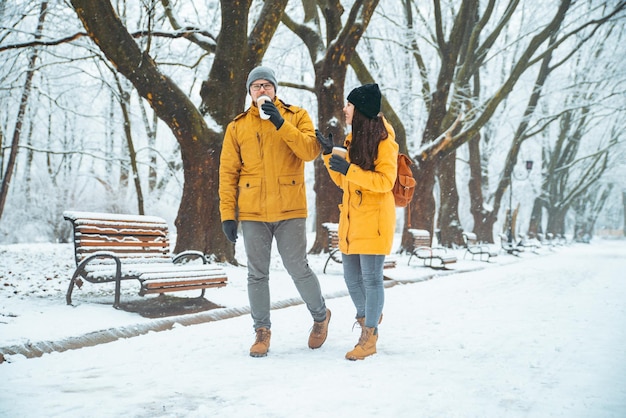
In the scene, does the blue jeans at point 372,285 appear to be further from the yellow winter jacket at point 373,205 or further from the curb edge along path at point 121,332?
the curb edge along path at point 121,332

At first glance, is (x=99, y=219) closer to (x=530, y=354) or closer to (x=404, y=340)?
(x=404, y=340)

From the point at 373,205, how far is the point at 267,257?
0.89m

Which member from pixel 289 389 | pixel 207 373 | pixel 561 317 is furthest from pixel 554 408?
pixel 561 317

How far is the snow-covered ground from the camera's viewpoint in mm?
2641

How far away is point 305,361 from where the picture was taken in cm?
354

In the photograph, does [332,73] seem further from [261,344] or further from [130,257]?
[261,344]

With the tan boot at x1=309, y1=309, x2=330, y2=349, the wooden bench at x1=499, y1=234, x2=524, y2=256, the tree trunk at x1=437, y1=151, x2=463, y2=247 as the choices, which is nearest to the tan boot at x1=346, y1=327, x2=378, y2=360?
the tan boot at x1=309, y1=309, x2=330, y2=349

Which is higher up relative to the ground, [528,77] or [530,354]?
[528,77]

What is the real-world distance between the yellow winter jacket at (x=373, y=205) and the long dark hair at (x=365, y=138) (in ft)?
0.15

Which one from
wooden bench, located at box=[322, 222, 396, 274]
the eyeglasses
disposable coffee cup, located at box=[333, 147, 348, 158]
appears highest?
the eyeglasses

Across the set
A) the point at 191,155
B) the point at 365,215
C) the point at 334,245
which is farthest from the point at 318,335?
the point at 334,245

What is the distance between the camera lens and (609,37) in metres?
24.4

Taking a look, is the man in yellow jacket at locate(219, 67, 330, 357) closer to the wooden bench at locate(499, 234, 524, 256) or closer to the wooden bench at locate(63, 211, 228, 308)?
the wooden bench at locate(63, 211, 228, 308)

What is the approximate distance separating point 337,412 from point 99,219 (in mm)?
4138
